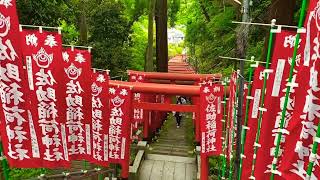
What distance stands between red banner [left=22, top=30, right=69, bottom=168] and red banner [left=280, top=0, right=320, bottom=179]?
488cm

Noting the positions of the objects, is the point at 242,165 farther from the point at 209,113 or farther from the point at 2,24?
the point at 2,24

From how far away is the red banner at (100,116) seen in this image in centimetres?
967

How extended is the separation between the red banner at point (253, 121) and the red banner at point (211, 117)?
12.2ft

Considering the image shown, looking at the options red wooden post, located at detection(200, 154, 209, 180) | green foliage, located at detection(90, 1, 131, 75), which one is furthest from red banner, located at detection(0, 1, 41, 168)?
green foliage, located at detection(90, 1, 131, 75)

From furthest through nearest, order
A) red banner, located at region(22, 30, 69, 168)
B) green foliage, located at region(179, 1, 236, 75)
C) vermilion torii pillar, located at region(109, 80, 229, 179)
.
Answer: green foliage, located at region(179, 1, 236, 75) < vermilion torii pillar, located at region(109, 80, 229, 179) < red banner, located at region(22, 30, 69, 168)

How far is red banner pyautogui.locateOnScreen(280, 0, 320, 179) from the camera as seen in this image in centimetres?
390

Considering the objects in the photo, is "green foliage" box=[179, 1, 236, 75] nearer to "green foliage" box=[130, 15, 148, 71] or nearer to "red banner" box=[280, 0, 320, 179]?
"green foliage" box=[130, 15, 148, 71]

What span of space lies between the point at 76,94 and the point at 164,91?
427cm

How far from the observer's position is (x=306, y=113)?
13.3ft

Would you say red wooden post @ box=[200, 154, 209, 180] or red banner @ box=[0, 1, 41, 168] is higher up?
red banner @ box=[0, 1, 41, 168]

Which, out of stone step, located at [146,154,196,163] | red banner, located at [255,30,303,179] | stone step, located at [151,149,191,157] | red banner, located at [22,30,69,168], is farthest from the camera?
stone step, located at [151,149,191,157]

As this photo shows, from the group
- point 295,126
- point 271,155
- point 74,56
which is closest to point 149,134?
point 74,56

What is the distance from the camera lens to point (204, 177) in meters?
11.8

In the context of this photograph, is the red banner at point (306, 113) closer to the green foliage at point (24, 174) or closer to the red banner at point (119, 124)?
the red banner at point (119, 124)
